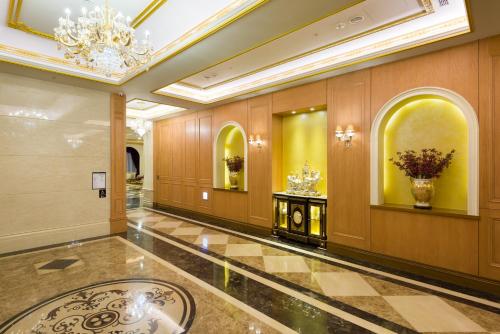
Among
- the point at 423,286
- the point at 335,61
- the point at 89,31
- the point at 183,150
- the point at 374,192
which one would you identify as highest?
the point at 335,61

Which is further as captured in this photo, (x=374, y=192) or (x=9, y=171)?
(x=9, y=171)

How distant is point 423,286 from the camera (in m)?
3.40

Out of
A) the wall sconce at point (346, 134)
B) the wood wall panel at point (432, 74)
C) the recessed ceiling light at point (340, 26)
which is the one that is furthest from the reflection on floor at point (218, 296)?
Answer: the recessed ceiling light at point (340, 26)

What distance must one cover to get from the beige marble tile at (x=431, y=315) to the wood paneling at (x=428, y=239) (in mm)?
770

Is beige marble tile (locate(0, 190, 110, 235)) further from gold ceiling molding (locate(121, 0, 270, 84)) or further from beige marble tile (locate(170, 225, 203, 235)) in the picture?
gold ceiling molding (locate(121, 0, 270, 84))

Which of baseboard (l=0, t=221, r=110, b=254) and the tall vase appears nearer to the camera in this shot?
baseboard (l=0, t=221, r=110, b=254)

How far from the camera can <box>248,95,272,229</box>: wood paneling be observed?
19.3ft

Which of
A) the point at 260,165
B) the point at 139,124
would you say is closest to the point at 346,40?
the point at 260,165

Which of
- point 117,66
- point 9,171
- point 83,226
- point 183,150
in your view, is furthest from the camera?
point 183,150

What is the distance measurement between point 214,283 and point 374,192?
2.96m

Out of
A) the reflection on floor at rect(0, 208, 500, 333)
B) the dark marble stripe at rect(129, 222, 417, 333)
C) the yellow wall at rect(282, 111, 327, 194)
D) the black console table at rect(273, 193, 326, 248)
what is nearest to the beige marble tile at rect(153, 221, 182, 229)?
the reflection on floor at rect(0, 208, 500, 333)

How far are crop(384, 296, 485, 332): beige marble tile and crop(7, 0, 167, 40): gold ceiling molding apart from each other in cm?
458

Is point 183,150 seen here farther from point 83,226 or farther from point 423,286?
point 423,286

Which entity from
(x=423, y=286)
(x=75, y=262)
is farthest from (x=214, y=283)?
(x=423, y=286)
